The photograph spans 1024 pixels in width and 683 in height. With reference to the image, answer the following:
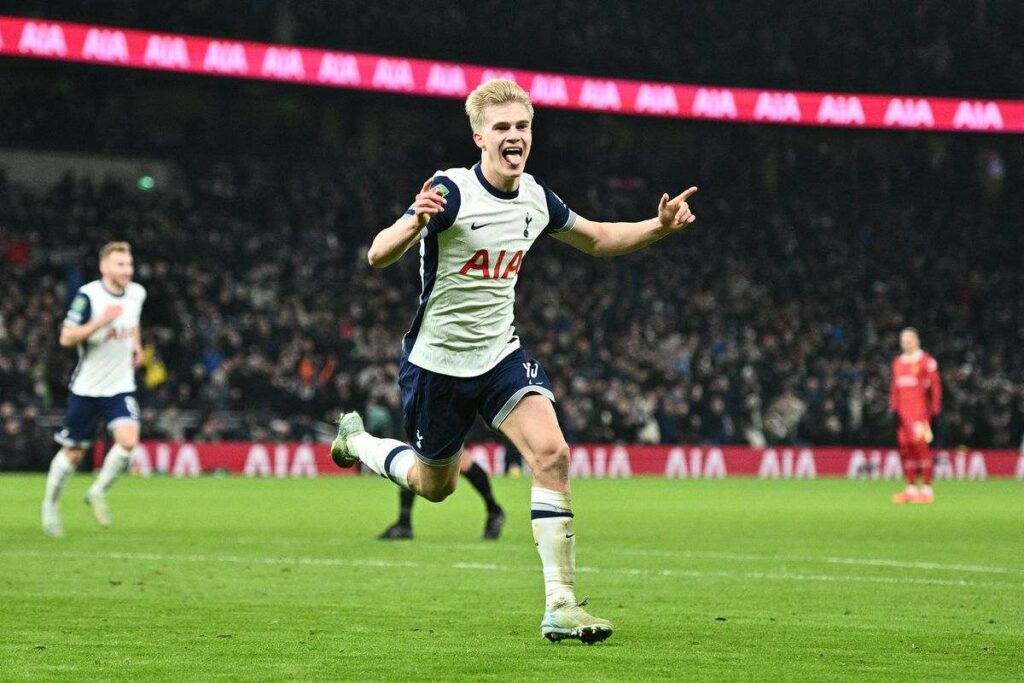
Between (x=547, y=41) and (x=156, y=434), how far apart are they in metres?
17.7

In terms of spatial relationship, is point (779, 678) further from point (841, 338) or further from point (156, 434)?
point (841, 338)

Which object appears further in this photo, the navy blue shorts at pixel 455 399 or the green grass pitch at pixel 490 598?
the navy blue shorts at pixel 455 399

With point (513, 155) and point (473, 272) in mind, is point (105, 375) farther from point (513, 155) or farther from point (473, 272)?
point (513, 155)

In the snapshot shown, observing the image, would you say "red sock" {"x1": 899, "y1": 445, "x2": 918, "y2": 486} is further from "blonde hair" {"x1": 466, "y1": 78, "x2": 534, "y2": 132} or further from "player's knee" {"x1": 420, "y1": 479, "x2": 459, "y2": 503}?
"blonde hair" {"x1": 466, "y1": 78, "x2": 534, "y2": 132}

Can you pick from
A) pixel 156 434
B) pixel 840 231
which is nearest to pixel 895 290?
pixel 840 231

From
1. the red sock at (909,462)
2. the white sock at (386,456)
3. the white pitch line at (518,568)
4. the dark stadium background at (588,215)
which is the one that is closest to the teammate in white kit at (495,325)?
the white sock at (386,456)

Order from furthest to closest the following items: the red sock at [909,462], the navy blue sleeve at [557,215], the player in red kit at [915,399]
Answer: the red sock at [909,462], the player in red kit at [915,399], the navy blue sleeve at [557,215]

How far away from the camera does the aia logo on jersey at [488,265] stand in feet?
23.0

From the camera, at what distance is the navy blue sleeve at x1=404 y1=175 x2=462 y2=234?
267 inches

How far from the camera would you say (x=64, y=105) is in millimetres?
37031

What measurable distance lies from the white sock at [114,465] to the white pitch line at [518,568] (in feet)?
6.33

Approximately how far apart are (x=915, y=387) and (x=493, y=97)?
15.4 metres

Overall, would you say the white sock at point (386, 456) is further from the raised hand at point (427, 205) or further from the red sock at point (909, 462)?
the red sock at point (909, 462)

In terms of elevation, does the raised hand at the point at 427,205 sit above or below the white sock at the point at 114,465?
above
